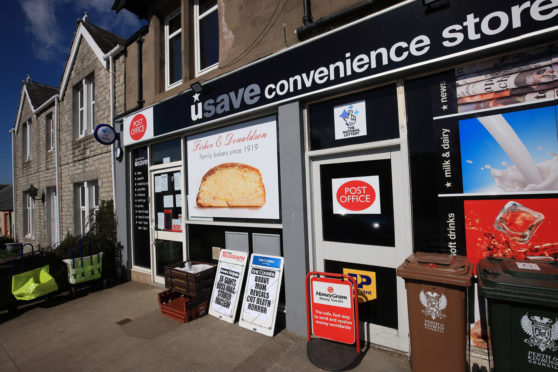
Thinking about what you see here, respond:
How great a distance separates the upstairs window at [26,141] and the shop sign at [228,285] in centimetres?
1471

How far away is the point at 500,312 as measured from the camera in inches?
87.0

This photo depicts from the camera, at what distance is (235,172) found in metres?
4.88

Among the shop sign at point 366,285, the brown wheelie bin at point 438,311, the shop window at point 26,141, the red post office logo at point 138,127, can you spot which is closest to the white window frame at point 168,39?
the red post office logo at point 138,127

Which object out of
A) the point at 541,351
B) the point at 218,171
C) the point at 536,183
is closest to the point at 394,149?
the point at 536,183

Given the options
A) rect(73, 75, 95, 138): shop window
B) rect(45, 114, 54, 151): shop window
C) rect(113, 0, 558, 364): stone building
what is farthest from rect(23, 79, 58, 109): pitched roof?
rect(113, 0, 558, 364): stone building

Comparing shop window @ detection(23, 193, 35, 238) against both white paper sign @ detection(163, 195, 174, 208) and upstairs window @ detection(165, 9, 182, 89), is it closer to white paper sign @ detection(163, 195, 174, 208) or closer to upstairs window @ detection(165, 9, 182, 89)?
white paper sign @ detection(163, 195, 174, 208)

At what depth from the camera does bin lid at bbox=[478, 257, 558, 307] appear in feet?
6.67

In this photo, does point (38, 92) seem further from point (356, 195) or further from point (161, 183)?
point (356, 195)

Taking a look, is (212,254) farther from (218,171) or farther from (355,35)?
(355,35)

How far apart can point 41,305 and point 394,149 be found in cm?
700

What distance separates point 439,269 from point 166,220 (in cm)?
537

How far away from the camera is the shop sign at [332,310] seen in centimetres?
327

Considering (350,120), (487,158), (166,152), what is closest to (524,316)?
(487,158)

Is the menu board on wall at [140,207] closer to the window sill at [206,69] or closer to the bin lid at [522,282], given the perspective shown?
the window sill at [206,69]
